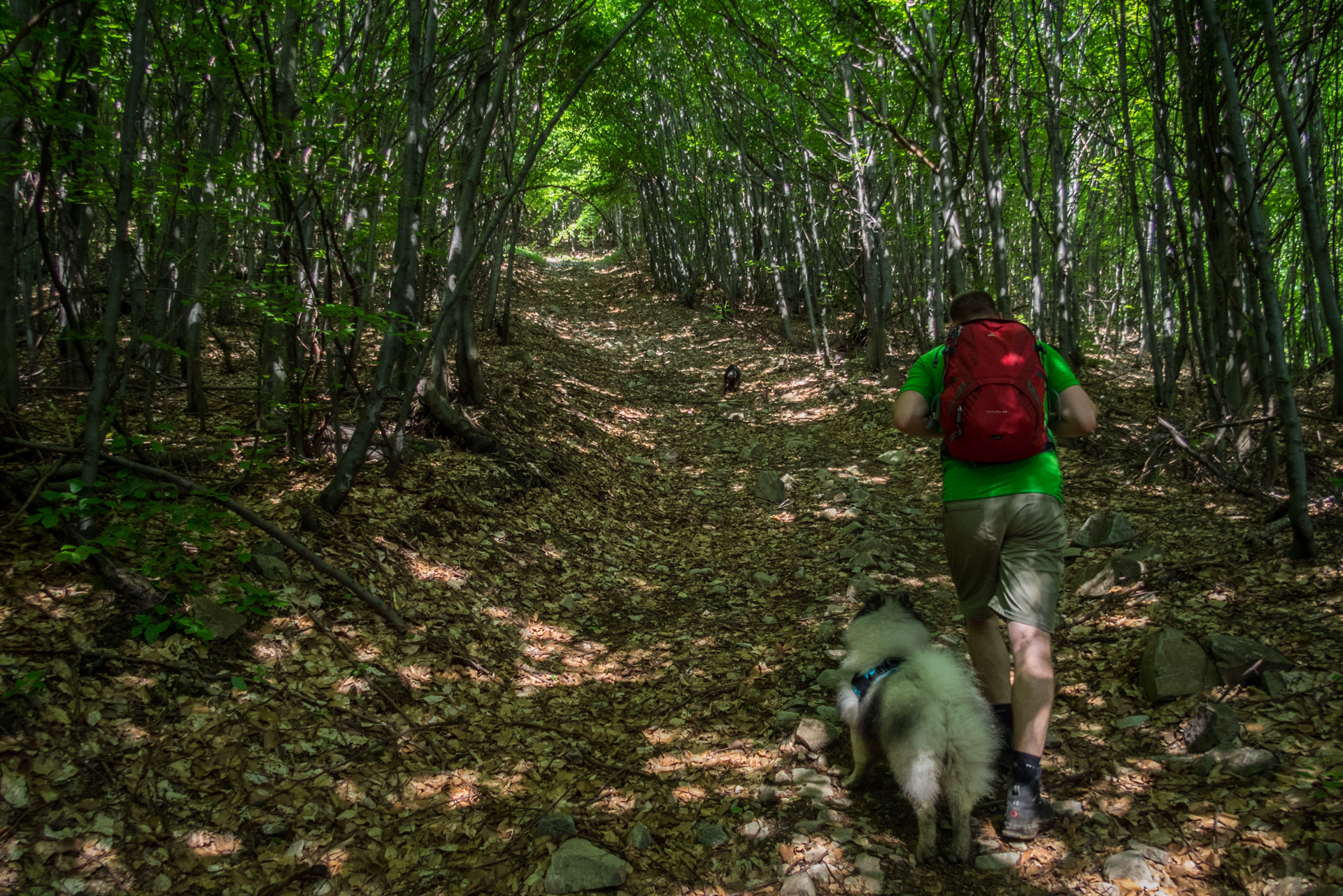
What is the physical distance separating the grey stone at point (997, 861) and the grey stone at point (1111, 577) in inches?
94.4

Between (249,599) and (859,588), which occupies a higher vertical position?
(249,599)

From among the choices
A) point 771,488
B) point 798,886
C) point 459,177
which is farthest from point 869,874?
point 459,177

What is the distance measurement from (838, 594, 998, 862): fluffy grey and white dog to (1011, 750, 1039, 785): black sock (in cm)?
11

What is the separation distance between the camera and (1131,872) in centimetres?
215

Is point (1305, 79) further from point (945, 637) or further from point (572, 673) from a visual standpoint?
point (572, 673)

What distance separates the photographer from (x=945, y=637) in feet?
12.8

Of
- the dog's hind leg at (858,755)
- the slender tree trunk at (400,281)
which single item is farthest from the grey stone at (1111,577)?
the slender tree trunk at (400,281)

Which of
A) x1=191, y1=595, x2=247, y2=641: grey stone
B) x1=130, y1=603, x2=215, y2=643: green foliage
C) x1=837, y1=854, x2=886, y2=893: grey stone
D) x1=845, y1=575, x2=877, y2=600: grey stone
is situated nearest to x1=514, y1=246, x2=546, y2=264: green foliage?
x1=845, y1=575, x2=877, y2=600: grey stone

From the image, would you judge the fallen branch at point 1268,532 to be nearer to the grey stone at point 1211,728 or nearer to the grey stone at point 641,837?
the grey stone at point 1211,728

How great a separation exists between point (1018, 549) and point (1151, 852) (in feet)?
3.41

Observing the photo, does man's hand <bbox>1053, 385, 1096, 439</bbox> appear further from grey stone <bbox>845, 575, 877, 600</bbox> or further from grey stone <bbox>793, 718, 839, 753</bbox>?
grey stone <bbox>845, 575, 877, 600</bbox>

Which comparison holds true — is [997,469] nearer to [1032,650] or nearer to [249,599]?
[1032,650]

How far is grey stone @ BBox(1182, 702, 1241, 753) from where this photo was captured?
2604 mm

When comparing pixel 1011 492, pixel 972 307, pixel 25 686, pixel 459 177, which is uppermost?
pixel 459 177
